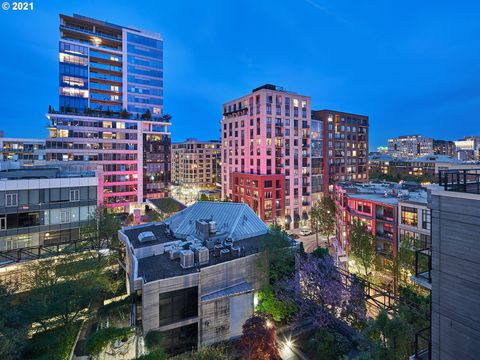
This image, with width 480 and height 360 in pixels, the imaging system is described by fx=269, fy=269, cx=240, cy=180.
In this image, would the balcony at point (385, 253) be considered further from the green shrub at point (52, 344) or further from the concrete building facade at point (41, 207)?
the concrete building facade at point (41, 207)

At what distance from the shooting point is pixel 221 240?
31.2 metres

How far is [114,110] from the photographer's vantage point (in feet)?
276

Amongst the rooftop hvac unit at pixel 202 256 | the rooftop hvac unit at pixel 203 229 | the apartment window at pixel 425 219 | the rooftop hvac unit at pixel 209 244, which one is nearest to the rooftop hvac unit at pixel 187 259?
the rooftop hvac unit at pixel 202 256

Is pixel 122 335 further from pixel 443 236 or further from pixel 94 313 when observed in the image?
pixel 443 236

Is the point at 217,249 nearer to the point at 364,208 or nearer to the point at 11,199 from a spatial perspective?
the point at 11,199

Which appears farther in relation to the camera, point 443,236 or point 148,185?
point 148,185

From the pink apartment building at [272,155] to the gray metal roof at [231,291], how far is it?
43.7 metres

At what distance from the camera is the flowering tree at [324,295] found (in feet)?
74.4

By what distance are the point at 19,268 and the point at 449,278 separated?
34.9 metres

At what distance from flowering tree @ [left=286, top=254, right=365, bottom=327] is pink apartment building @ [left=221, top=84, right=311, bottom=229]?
42752 mm

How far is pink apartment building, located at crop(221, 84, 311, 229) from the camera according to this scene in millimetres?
70625

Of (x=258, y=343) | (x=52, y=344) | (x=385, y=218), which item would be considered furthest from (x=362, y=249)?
(x=52, y=344)

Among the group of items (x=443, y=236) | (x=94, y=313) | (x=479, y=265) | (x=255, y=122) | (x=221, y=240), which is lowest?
(x=94, y=313)

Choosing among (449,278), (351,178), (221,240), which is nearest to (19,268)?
(221,240)
